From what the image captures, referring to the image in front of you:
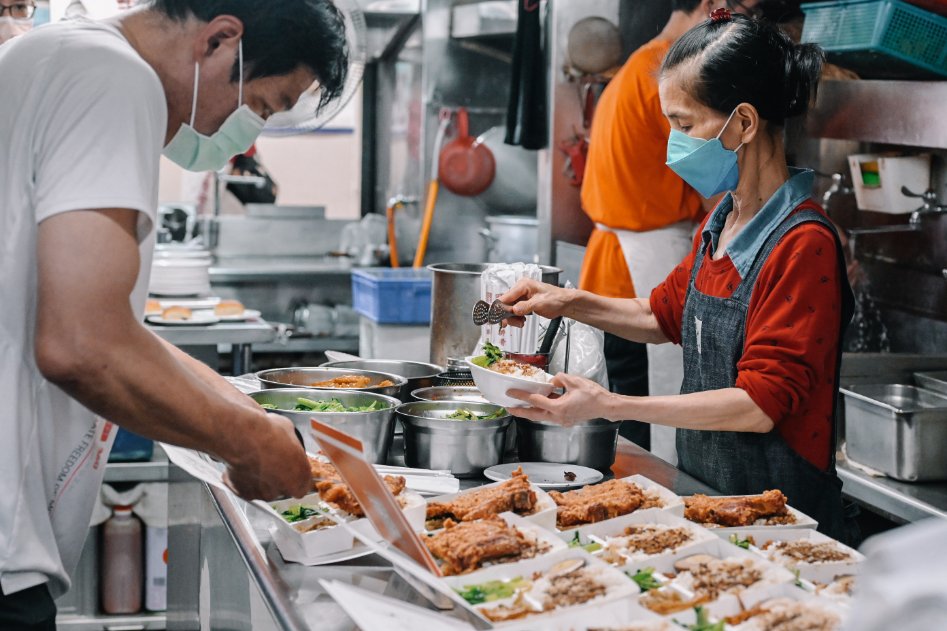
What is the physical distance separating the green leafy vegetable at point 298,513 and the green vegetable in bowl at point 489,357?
23.0 inches

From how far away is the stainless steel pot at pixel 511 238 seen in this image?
20.9ft

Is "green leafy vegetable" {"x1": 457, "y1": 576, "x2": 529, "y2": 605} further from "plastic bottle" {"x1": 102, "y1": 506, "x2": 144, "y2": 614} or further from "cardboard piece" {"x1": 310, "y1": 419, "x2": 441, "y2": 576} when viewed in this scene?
"plastic bottle" {"x1": 102, "y1": 506, "x2": 144, "y2": 614}

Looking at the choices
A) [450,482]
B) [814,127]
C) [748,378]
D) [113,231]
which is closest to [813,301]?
[748,378]

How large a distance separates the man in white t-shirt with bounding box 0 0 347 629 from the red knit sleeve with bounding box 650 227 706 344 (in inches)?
48.1

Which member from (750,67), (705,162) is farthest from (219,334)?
(750,67)

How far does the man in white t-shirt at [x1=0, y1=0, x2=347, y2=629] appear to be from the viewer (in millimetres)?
1420

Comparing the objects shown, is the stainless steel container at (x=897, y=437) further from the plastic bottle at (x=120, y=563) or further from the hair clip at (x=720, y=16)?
the plastic bottle at (x=120, y=563)

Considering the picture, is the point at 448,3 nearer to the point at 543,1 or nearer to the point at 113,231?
the point at 543,1

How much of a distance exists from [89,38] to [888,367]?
118 inches

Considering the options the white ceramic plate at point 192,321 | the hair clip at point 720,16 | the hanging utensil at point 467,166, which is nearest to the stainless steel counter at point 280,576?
the hair clip at point 720,16

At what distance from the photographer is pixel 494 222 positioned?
6699 mm

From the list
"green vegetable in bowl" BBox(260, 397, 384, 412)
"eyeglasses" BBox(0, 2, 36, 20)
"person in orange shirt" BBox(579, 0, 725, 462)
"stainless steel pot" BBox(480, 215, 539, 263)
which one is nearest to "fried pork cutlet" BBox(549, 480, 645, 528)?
"green vegetable in bowl" BBox(260, 397, 384, 412)

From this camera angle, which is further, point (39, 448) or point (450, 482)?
point (450, 482)

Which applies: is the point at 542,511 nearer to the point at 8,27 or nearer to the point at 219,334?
the point at 219,334
